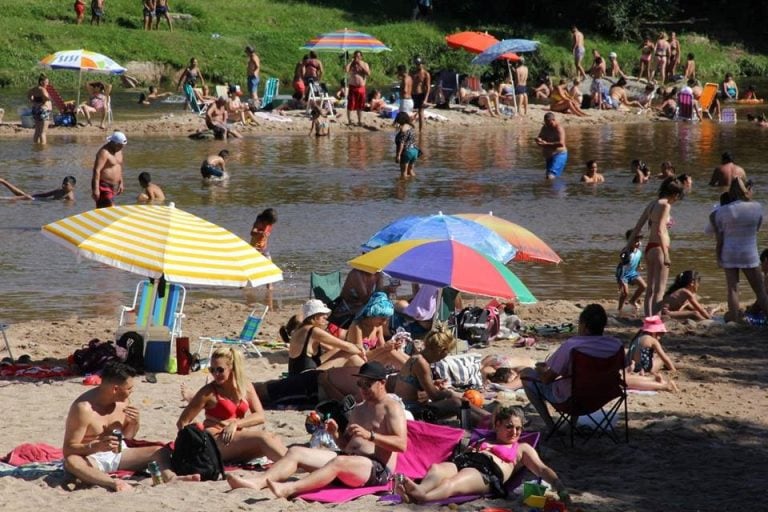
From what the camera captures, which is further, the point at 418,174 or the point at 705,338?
the point at 418,174

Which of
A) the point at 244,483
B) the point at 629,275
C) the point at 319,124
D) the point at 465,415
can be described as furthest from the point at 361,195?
the point at 244,483

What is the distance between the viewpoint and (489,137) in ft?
101

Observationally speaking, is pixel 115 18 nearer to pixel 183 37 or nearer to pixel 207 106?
pixel 183 37

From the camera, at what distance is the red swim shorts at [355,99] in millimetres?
30734

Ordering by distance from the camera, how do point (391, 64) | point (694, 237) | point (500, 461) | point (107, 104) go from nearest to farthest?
Answer: point (500, 461), point (694, 237), point (107, 104), point (391, 64)

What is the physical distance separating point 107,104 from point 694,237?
14.9 m

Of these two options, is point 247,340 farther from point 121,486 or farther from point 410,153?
point 410,153

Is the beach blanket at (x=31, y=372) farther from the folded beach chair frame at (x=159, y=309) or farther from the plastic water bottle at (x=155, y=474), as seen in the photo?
the plastic water bottle at (x=155, y=474)

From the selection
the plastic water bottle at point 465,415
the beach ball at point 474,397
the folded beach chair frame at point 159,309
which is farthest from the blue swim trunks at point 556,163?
the plastic water bottle at point 465,415

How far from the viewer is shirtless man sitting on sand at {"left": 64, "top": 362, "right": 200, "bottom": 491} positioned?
27.0 ft

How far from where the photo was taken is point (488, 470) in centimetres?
833

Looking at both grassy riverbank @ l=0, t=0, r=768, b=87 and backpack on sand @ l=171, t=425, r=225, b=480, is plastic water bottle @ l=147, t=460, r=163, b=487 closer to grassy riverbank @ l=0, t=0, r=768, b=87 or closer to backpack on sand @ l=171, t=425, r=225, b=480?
backpack on sand @ l=171, t=425, r=225, b=480

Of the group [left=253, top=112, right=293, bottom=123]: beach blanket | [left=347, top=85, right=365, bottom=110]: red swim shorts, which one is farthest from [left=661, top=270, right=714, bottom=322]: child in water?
[left=253, top=112, right=293, bottom=123]: beach blanket

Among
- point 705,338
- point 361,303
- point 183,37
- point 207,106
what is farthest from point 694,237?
point 183,37
